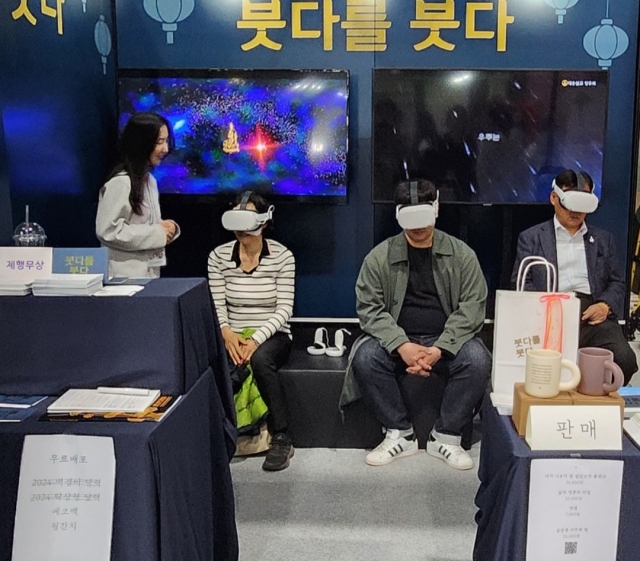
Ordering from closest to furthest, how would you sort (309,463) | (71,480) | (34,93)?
(71,480) < (34,93) < (309,463)

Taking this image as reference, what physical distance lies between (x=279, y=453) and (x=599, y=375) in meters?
1.77

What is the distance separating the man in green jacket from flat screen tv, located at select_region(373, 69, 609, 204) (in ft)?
1.64

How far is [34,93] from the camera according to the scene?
2883 mm

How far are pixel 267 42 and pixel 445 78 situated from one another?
0.97m

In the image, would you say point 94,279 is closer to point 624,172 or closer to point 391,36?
point 391,36

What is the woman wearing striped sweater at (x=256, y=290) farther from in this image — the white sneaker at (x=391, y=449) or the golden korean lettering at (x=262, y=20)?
the golden korean lettering at (x=262, y=20)

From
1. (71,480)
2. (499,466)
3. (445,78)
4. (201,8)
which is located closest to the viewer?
(71,480)

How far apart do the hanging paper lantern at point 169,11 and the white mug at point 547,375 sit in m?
2.96

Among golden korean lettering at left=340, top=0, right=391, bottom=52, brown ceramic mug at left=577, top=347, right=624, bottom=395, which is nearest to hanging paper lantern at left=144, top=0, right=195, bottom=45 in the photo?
golden korean lettering at left=340, top=0, right=391, bottom=52

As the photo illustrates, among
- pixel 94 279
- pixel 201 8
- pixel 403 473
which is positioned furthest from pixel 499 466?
pixel 201 8

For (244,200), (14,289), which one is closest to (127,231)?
(244,200)

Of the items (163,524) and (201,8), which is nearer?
(163,524)

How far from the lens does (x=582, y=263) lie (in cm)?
339

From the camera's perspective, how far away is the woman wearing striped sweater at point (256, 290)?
3.28 meters
